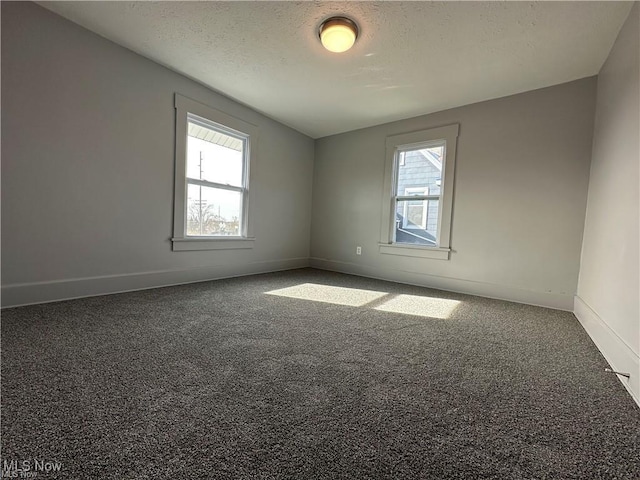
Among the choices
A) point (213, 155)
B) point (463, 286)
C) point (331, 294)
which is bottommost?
point (331, 294)

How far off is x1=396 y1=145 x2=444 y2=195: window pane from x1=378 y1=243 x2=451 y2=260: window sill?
2.41ft

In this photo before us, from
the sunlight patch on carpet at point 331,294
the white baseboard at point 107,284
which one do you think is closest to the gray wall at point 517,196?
the sunlight patch on carpet at point 331,294

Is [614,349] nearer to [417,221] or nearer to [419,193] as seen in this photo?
[417,221]

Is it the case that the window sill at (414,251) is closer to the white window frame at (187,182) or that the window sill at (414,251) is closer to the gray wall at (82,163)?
the white window frame at (187,182)

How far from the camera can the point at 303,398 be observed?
119 centimetres

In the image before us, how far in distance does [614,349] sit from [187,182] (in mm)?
3836

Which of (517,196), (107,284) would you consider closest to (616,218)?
(517,196)

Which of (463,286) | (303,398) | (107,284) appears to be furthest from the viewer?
(463,286)

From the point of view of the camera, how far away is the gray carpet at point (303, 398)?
87cm

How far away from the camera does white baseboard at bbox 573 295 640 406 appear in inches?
53.1

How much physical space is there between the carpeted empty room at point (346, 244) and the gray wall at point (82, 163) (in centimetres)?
2

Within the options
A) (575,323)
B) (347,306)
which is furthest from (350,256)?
(575,323)

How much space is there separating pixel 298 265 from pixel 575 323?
3.56m

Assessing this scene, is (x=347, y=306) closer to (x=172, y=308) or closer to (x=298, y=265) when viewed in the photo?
(x=172, y=308)
